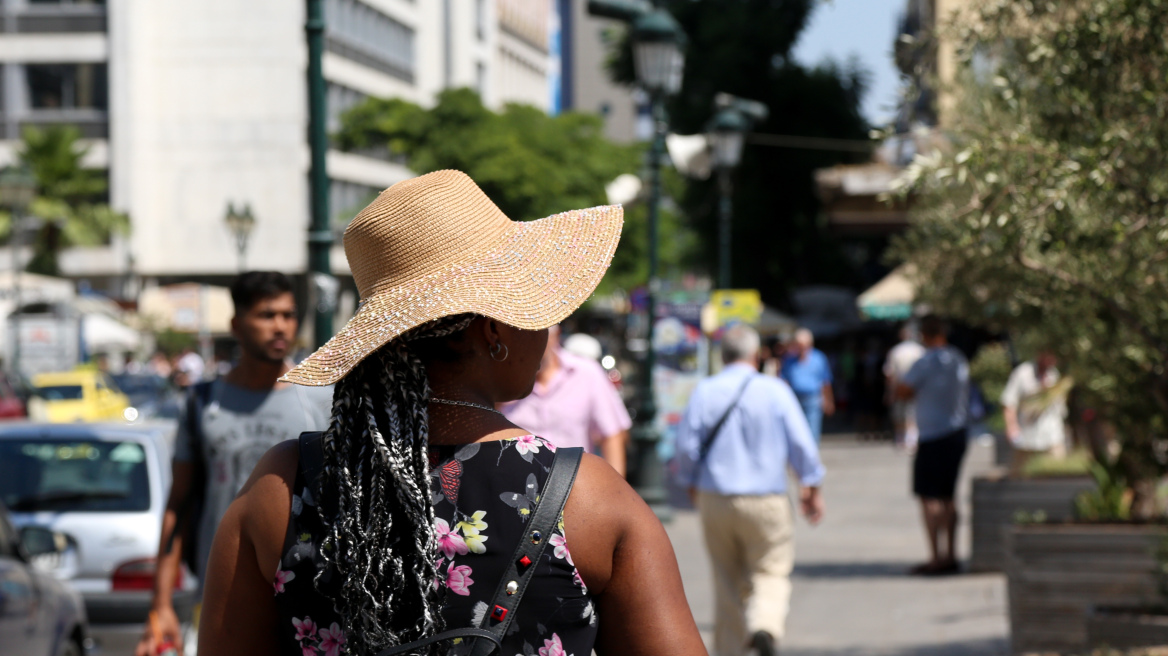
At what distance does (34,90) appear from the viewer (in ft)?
164

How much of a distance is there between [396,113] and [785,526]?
36.0m

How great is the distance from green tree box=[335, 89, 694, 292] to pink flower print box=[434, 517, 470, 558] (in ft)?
122

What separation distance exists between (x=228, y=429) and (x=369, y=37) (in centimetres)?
5179

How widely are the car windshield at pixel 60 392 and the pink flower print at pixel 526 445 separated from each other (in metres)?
23.4

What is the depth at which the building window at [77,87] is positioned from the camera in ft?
162

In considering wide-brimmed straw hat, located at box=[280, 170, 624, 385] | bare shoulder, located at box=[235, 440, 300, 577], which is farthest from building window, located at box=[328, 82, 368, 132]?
bare shoulder, located at box=[235, 440, 300, 577]

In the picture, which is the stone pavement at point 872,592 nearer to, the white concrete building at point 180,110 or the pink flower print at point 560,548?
the pink flower print at point 560,548

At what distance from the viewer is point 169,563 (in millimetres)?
5023

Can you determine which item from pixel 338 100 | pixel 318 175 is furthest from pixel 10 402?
pixel 338 100

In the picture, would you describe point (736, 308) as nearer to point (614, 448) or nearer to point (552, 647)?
point (614, 448)

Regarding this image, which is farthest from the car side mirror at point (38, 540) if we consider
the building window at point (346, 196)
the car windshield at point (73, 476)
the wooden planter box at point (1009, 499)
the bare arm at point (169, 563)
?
the building window at point (346, 196)

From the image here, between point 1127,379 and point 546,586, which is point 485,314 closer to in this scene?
point 546,586

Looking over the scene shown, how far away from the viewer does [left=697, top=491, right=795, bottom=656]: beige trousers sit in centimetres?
749

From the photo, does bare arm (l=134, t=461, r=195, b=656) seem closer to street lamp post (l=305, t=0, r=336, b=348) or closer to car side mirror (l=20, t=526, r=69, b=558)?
car side mirror (l=20, t=526, r=69, b=558)
